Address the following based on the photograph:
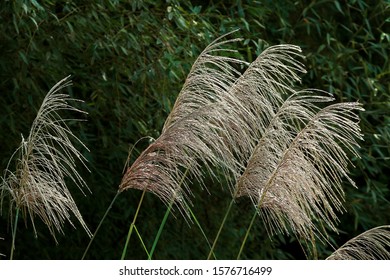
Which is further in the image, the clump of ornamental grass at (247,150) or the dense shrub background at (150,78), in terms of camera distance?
the dense shrub background at (150,78)

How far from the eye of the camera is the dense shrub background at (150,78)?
3.56 meters

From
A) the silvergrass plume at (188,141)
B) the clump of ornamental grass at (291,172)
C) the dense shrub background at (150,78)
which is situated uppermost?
the silvergrass plume at (188,141)

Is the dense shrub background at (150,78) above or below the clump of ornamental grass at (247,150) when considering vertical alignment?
below

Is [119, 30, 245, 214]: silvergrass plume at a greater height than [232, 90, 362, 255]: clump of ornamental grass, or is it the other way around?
[119, 30, 245, 214]: silvergrass plume

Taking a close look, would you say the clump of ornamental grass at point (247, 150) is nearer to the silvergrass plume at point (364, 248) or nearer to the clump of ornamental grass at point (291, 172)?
the clump of ornamental grass at point (291, 172)

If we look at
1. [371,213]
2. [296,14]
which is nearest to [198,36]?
[296,14]

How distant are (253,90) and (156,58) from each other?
1510 millimetres

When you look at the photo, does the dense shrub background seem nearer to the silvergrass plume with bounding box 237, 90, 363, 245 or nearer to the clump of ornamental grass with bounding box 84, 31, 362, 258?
the clump of ornamental grass with bounding box 84, 31, 362, 258

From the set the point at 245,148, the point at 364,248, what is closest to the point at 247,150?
the point at 245,148

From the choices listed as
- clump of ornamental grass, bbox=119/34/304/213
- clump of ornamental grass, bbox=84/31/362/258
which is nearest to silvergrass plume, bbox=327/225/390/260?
A: clump of ornamental grass, bbox=84/31/362/258

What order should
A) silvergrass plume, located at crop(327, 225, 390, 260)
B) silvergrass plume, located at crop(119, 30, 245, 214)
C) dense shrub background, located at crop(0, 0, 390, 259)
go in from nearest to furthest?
1. silvergrass plume, located at crop(119, 30, 245, 214)
2. silvergrass plume, located at crop(327, 225, 390, 260)
3. dense shrub background, located at crop(0, 0, 390, 259)

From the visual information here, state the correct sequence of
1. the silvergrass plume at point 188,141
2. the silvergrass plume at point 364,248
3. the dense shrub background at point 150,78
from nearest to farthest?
the silvergrass plume at point 188,141
the silvergrass plume at point 364,248
the dense shrub background at point 150,78

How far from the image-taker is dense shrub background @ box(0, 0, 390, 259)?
3.56 meters

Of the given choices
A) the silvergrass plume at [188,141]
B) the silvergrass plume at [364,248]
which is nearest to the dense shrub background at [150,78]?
the silvergrass plume at [188,141]
